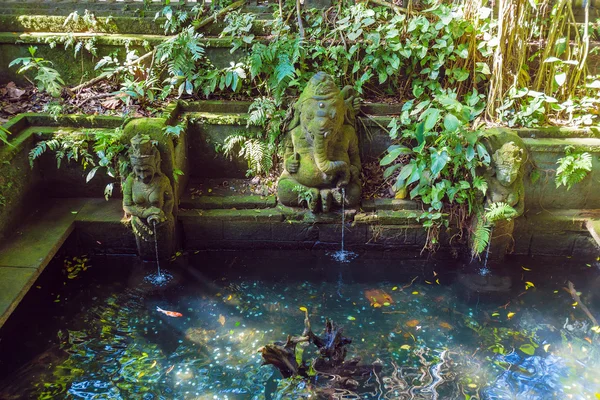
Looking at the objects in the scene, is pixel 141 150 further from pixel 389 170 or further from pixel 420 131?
pixel 420 131

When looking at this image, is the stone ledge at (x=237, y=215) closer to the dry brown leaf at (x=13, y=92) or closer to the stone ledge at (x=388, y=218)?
the stone ledge at (x=388, y=218)

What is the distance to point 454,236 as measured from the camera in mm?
6328

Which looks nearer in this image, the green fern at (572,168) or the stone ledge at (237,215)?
the green fern at (572,168)

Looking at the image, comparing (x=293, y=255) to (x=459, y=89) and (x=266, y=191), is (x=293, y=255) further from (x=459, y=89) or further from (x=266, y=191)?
(x=459, y=89)

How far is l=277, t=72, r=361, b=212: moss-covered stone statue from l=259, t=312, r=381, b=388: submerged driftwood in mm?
2044

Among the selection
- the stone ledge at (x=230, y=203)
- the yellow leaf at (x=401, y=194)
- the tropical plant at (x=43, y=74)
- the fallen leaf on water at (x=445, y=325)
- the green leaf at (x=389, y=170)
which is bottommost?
the fallen leaf on water at (x=445, y=325)

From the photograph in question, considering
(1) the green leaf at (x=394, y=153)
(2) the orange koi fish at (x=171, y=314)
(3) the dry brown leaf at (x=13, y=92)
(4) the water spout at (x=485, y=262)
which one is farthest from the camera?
(3) the dry brown leaf at (x=13, y=92)

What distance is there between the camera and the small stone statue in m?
5.69

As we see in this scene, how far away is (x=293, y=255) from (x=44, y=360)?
2.87m

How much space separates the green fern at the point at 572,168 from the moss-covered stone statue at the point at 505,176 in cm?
42

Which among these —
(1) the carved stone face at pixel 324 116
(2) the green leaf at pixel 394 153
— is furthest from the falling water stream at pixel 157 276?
(2) the green leaf at pixel 394 153

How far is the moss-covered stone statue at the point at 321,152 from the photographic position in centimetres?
603

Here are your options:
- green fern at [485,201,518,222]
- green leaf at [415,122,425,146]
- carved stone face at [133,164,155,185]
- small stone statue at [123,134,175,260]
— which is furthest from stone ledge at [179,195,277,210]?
green fern at [485,201,518,222]

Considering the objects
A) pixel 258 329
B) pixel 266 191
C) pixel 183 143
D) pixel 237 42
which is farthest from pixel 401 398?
pixel 237 42
